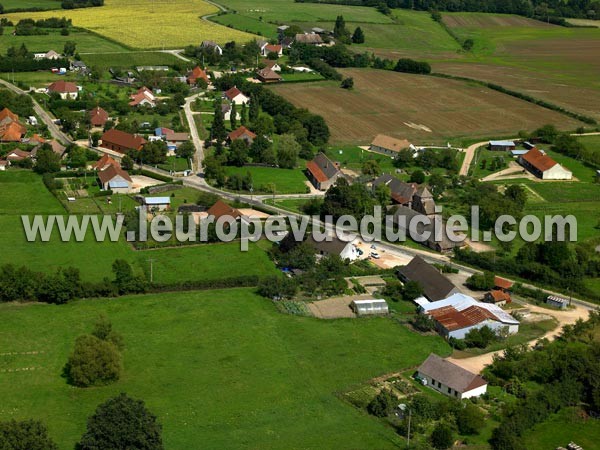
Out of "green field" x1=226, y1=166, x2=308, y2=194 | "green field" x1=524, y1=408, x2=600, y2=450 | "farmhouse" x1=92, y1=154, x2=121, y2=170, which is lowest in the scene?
"green field" x1=226, y1=166, x2=308, y2=194

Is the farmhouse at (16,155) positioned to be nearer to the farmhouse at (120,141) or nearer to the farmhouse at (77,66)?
the farmhouse at (120,141)

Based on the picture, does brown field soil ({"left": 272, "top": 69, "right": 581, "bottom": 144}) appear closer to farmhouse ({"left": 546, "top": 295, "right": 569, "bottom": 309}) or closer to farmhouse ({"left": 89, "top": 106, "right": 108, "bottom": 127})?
farmhouse ({"left": 89, "top": 106, "right": 108, "bottom": 127})

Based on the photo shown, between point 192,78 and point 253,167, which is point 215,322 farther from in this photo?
point 192,78

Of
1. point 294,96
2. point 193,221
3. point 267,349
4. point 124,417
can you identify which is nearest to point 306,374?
point 267,349

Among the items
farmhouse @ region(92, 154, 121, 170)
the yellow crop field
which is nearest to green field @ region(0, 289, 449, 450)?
farmhouse @ region(92, 154, 121, 170)

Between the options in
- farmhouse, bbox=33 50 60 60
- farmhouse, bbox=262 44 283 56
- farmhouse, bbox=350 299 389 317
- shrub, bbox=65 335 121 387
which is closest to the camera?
shrub, bbox=65 335 121 387

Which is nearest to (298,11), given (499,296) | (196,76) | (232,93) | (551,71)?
(551,71)

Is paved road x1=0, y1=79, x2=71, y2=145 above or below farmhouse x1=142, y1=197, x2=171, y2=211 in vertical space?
below
